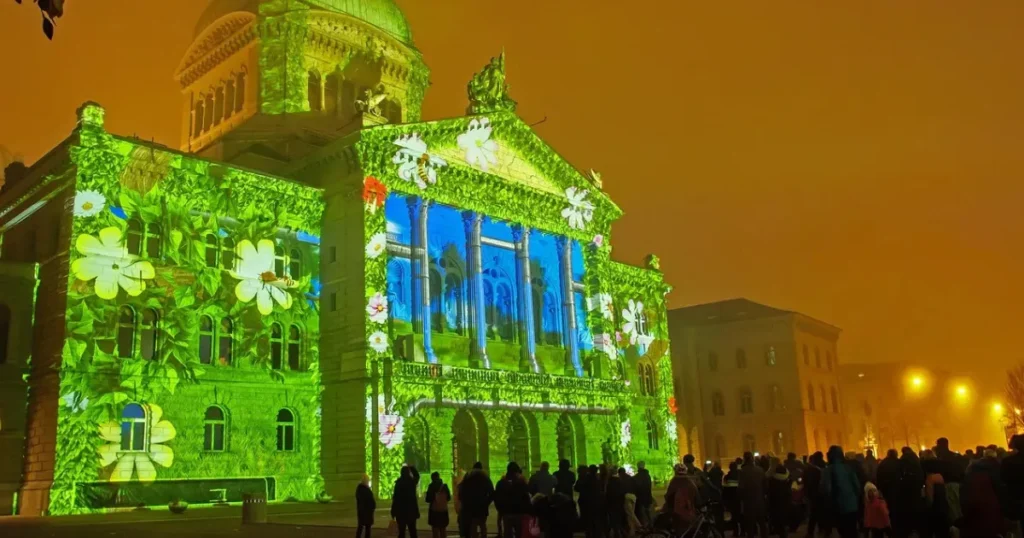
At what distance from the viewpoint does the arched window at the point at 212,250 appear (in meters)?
38.2

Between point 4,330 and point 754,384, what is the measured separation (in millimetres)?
57058

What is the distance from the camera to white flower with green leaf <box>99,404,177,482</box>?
33.5m

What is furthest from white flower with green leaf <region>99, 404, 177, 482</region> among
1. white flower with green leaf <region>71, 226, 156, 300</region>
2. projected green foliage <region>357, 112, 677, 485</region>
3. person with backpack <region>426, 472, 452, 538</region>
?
person with backpack <region>426, 472, 452, 538</region>

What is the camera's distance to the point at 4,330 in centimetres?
3462

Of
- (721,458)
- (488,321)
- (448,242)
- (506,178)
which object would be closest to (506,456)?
(488,321)

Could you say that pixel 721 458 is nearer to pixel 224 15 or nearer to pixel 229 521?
pixel 224 15

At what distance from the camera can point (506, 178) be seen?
47594 millimetres

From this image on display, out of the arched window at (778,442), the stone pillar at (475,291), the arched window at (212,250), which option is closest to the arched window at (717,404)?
the arched window at (778,442)

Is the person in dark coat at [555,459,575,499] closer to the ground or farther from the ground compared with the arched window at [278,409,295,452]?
closer to the ground

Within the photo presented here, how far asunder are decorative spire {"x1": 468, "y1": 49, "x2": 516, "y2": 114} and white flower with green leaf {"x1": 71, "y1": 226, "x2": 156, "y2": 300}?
19061mm

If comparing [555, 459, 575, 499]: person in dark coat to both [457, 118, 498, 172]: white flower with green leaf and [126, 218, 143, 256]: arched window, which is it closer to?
[126, 218, 143, 256]: arched window

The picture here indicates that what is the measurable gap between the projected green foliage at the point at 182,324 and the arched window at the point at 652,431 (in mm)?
25770

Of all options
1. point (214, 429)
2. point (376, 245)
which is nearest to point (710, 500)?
point (214, 429)

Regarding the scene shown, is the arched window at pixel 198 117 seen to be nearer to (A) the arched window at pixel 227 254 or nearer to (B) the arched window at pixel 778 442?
(A) the arched window at pixel 227 254
